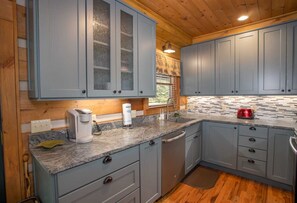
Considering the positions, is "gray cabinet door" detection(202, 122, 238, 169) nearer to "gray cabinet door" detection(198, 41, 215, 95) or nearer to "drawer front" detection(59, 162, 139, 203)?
"gray cabinet door" detection(198, 41, 215, 95)

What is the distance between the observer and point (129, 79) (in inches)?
71.5

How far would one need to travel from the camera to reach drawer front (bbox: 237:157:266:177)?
2245mm

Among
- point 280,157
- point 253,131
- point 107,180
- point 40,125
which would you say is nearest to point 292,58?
point 253,131

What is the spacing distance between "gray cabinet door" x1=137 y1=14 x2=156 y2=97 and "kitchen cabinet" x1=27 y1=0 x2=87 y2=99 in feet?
2.41

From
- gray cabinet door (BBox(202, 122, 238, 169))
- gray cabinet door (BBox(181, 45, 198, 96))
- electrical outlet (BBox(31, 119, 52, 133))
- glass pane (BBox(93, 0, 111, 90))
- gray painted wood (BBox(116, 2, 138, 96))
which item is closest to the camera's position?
electrical outlet (BBox(31, 119, 52, 133))

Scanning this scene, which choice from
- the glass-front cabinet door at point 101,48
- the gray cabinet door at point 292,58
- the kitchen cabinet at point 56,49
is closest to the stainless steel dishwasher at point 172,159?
the glass-front cabinet door at point 101,48

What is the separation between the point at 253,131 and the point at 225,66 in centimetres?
A: 121

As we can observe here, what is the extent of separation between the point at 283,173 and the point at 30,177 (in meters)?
2.98

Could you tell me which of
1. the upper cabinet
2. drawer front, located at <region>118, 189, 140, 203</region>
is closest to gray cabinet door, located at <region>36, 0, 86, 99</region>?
the upper cabinet

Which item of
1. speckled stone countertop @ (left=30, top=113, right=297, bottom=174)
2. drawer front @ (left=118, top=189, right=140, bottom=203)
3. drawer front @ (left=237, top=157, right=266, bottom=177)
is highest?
speckled stone countertop @ (left=30, top=113, right=297, bottom=174)

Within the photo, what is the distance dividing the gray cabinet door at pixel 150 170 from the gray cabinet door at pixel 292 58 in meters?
2.11

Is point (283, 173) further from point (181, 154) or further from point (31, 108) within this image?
point (31, 108)

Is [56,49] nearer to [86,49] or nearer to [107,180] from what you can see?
[86,49]

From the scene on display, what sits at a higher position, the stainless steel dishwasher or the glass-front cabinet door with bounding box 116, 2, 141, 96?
the glass-front cabinet door with bounding box 116, 2, 141, 96
